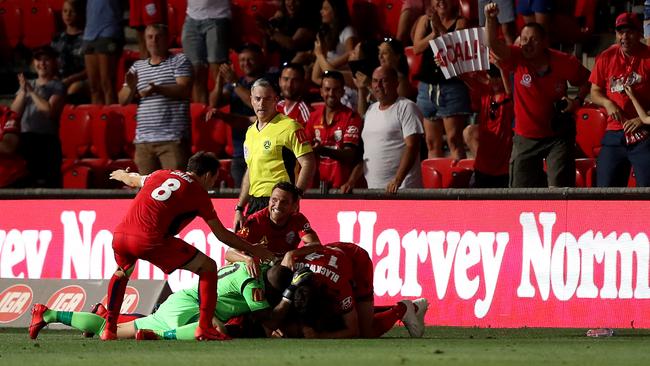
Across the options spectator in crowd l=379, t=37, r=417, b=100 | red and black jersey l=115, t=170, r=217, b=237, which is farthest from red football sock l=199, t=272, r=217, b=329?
spectator in crowd l=379, t=37, r=417, b=100

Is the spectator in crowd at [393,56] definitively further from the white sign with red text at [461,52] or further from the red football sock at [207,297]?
the red football sock at [207,297]

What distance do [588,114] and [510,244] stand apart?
281 cm

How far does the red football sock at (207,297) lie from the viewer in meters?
10.6

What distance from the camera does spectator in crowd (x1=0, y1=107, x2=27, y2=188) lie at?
56.0 ft

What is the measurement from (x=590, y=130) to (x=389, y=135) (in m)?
2.56

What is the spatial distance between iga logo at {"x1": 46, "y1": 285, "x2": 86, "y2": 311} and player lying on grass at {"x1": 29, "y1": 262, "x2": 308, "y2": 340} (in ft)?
7.47

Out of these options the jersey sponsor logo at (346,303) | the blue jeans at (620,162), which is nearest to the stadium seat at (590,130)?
the blue jeans at (620,162)

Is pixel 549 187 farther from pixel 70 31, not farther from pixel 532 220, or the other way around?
pixel 70 31

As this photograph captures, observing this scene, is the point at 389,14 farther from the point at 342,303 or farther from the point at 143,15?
the point at 342,303

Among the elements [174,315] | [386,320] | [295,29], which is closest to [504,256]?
[386,320]

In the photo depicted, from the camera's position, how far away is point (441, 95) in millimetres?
15852

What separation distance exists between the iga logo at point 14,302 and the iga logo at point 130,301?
0.86 m

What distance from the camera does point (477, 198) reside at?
44.8 ft

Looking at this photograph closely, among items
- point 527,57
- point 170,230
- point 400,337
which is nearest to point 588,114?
point 527,57
